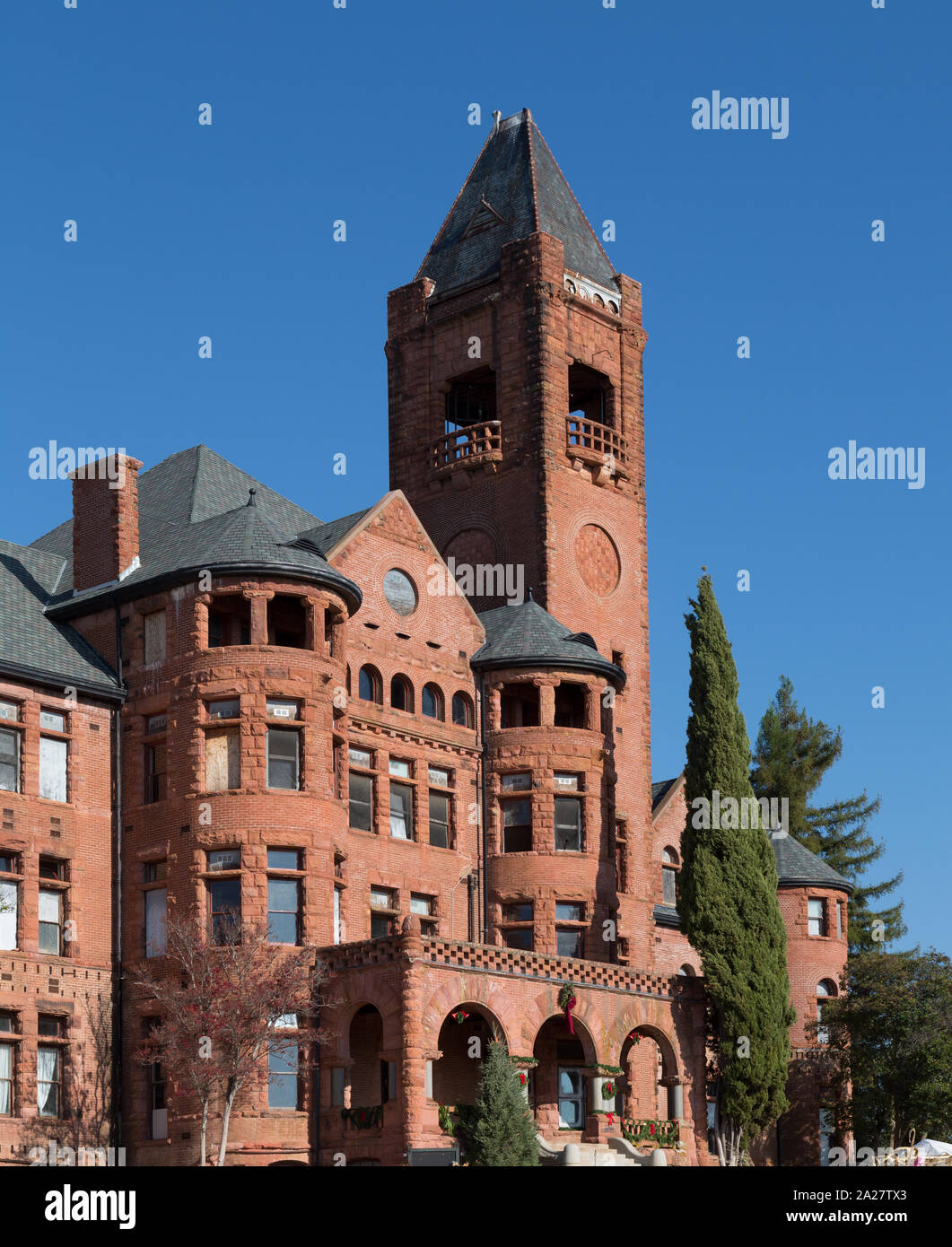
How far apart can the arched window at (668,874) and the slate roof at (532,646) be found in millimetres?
11367

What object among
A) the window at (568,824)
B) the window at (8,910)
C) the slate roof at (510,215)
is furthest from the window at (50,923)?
the slate roof at (510,215)

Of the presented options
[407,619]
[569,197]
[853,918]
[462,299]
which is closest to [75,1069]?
[407,619]

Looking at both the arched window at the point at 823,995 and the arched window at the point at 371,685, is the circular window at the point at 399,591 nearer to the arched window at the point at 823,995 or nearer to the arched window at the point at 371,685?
the arched window at the point at 371,685

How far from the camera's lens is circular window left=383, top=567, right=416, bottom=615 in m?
49.5

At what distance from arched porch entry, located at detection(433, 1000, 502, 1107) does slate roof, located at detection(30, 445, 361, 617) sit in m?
11.0

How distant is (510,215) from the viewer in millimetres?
61281

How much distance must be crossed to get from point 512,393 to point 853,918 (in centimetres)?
4131

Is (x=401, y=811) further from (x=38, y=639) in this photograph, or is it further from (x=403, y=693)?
(x=38, y=639)

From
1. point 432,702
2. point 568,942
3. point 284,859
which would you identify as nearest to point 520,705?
point 432,702

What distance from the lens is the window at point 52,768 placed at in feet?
141

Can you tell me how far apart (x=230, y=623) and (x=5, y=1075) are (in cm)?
1192

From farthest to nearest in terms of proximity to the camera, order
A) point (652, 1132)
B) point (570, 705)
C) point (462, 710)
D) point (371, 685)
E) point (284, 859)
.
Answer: point (570, 705) → point (462, 710) → point (371, 685) → point (652, 1132) → point (284, 859)

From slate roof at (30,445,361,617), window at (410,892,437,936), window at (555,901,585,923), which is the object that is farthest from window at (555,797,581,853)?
slate roof at (30,445,361,617)

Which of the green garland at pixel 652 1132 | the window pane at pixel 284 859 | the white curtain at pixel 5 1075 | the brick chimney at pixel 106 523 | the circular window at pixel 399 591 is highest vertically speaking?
the brick chimney at pixel 106 523
